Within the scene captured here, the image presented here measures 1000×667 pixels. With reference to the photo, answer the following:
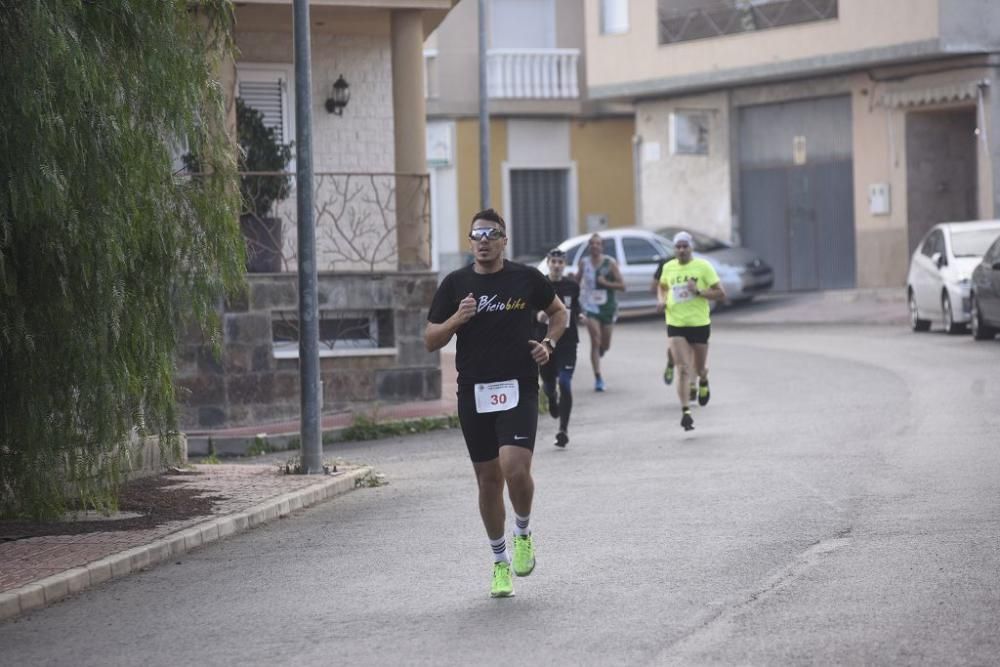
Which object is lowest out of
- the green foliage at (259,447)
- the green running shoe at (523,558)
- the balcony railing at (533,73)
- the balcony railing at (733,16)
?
the green foliage at (259,447)

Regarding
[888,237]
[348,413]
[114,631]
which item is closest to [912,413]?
[348,413]

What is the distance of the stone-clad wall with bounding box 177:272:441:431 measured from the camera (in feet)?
60.6

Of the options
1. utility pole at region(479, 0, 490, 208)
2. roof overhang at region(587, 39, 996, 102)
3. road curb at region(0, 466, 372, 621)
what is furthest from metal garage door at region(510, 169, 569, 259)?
road curb at region(0, 466, 372, 621)

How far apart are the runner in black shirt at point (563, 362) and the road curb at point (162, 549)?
2420mm

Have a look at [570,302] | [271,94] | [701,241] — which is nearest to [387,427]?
[570,302]

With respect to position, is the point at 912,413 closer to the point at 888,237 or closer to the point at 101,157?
the point at 101,157

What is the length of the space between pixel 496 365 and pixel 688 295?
27.7ft

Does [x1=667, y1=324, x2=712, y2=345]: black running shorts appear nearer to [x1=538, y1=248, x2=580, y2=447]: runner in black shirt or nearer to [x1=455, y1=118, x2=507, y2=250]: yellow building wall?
[x1=538, y1=248, x2=580, y2=447]: runner in black shirt

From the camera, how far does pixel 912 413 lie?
1622 cm

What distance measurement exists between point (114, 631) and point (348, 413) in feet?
36.4

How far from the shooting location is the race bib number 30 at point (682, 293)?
16844 mm

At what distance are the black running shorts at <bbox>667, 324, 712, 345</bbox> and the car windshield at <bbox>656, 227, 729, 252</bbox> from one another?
Result: 16870 mm

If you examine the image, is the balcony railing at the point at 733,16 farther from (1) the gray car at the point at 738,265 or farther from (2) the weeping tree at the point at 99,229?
(2) the weeping tree at the point at 99,229

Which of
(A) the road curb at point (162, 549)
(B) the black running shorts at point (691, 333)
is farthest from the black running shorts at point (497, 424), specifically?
(B) the black running shorts at point (691, 333)
